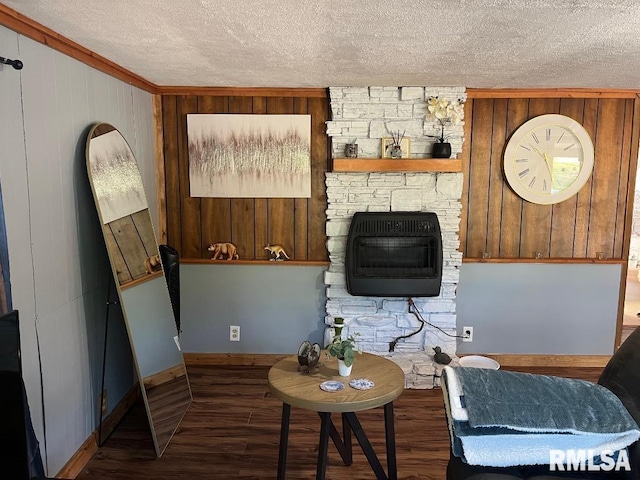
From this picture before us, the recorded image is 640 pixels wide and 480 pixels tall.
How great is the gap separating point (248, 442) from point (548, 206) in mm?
2743

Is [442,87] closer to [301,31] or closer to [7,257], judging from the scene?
[301,31]

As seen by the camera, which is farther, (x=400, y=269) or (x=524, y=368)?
(x=524, y=368)

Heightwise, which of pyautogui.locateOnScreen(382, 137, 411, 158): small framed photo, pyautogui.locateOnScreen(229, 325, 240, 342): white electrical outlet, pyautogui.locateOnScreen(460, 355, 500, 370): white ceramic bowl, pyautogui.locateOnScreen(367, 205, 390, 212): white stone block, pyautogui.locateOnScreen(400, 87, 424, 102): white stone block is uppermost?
pyautogui.locateOnScreen(400, 87, 424, 102): white stone block

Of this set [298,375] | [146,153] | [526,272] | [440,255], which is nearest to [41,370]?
[298,375]

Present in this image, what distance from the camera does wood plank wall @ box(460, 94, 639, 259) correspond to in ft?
12.0

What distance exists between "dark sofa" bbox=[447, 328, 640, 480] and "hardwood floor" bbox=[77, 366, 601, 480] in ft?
3.06

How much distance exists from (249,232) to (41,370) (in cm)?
187

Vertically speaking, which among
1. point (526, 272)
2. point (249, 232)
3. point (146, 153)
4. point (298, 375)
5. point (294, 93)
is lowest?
point (298, 375)

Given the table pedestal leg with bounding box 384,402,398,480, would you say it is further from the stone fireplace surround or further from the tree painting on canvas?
the tree painting on canvas

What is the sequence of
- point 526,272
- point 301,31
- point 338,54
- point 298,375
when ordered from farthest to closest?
point 526,272, point 338,54, point 298,375, point 301,31

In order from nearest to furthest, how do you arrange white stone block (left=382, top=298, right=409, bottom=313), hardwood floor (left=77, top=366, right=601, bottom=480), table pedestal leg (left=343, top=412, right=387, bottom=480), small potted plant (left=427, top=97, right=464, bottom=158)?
table pedestal leg (left=343, top=412, right=387, bottom=480), hardwood floor (left=77, top=366, right=601, bottom=480), small potted plant (left=427, top=97, right=464, bottom=158), white stone block (left=382, top=298, right=409, bottom=313)

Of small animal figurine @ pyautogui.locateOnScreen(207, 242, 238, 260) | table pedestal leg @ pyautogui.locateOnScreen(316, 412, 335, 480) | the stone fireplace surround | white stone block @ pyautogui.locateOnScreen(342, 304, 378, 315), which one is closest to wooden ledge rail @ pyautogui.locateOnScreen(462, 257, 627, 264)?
the stone fireplace surround

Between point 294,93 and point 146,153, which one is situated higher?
point 294,93

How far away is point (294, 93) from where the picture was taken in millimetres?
3604
